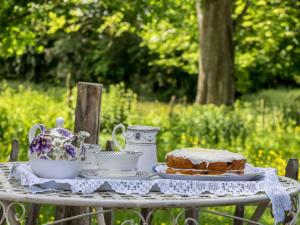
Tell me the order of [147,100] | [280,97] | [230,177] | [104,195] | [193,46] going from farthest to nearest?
[147,100]
[280,97]
[193,46]
[230,177]
[104,195]

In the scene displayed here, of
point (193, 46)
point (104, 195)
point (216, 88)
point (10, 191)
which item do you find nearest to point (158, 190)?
point (104, 195)

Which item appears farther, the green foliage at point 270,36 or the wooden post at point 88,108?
the green foliage at point 270,36

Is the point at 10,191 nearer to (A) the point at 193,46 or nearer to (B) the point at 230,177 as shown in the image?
(B) the point at 230,177

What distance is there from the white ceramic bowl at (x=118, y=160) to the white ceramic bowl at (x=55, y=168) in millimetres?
106

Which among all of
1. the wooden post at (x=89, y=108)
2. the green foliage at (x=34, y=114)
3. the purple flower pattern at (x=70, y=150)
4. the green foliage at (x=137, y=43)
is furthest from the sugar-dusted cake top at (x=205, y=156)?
the green foliage at (x=34, y=114)

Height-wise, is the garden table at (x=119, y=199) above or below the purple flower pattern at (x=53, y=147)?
below

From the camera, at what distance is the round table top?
8.04 ft

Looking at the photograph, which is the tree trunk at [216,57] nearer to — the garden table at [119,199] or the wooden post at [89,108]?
the wooden post at [89,108]

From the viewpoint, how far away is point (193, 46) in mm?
17578

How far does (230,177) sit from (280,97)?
21.8 meters

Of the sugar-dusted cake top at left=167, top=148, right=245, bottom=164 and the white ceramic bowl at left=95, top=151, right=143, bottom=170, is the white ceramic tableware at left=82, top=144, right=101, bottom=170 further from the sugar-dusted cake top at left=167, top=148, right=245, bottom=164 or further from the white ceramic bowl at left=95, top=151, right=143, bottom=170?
the sugar-dusted cake top at left=167, top=148, right=245, bottom=164

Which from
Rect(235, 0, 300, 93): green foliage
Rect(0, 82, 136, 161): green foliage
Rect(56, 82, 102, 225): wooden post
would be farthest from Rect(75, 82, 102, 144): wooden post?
Rect(235, 0, 300, 93): green foliage

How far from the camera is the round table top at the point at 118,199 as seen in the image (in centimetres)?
245

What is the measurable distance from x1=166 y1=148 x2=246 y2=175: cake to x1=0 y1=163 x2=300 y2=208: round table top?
17cm
